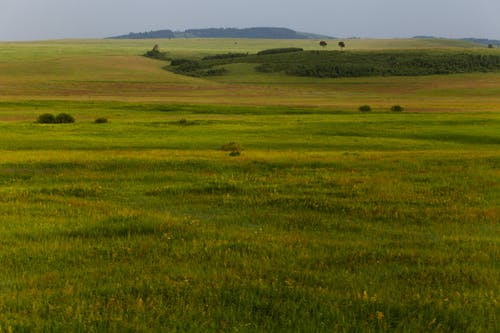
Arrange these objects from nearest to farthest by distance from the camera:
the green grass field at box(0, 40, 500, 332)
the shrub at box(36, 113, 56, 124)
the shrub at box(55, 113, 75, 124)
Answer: the green grass field at box(0, 40, 500, 332)
the shrub at box(36, 113, 56, 124)
the shrub at box(55, 113, 75, 124)

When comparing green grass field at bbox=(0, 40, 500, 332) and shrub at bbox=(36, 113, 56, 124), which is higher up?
green grass field at bbox=(0, 40, 500, 332)

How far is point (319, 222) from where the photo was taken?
40.9 ft

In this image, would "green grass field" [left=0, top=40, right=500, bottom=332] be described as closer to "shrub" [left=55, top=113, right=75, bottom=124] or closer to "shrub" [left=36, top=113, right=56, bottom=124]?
"shrub" [left=36, top=113, right=56, bottom=124]

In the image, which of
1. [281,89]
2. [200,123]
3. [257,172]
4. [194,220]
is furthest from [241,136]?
[281,89]

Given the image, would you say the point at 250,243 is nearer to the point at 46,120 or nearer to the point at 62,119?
the point at 46,120

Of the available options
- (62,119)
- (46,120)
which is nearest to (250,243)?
(46,120)

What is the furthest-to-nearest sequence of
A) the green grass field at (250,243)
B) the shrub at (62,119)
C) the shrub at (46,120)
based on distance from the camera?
the shrub at (62,119) < the shrub at (46,120) < the green grass field at (250,243)

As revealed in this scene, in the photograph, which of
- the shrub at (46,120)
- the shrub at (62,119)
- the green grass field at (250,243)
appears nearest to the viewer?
the green grass field at (250,243)

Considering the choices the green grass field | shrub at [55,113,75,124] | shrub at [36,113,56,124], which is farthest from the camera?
shrub at [55,113,75,124]

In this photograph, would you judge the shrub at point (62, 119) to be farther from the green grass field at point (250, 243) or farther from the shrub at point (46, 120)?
the green grass field at point (250, 243)

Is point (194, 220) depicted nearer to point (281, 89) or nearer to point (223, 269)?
point (223, 269)

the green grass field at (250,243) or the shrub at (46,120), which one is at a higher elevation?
the green grass field at (250,243)

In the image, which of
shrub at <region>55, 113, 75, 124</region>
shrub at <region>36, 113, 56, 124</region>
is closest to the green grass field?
shrub at <region>36, 113, 56, 124</region>

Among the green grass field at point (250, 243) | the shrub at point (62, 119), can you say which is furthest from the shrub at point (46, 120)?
the green grass field at point (250, 243)
